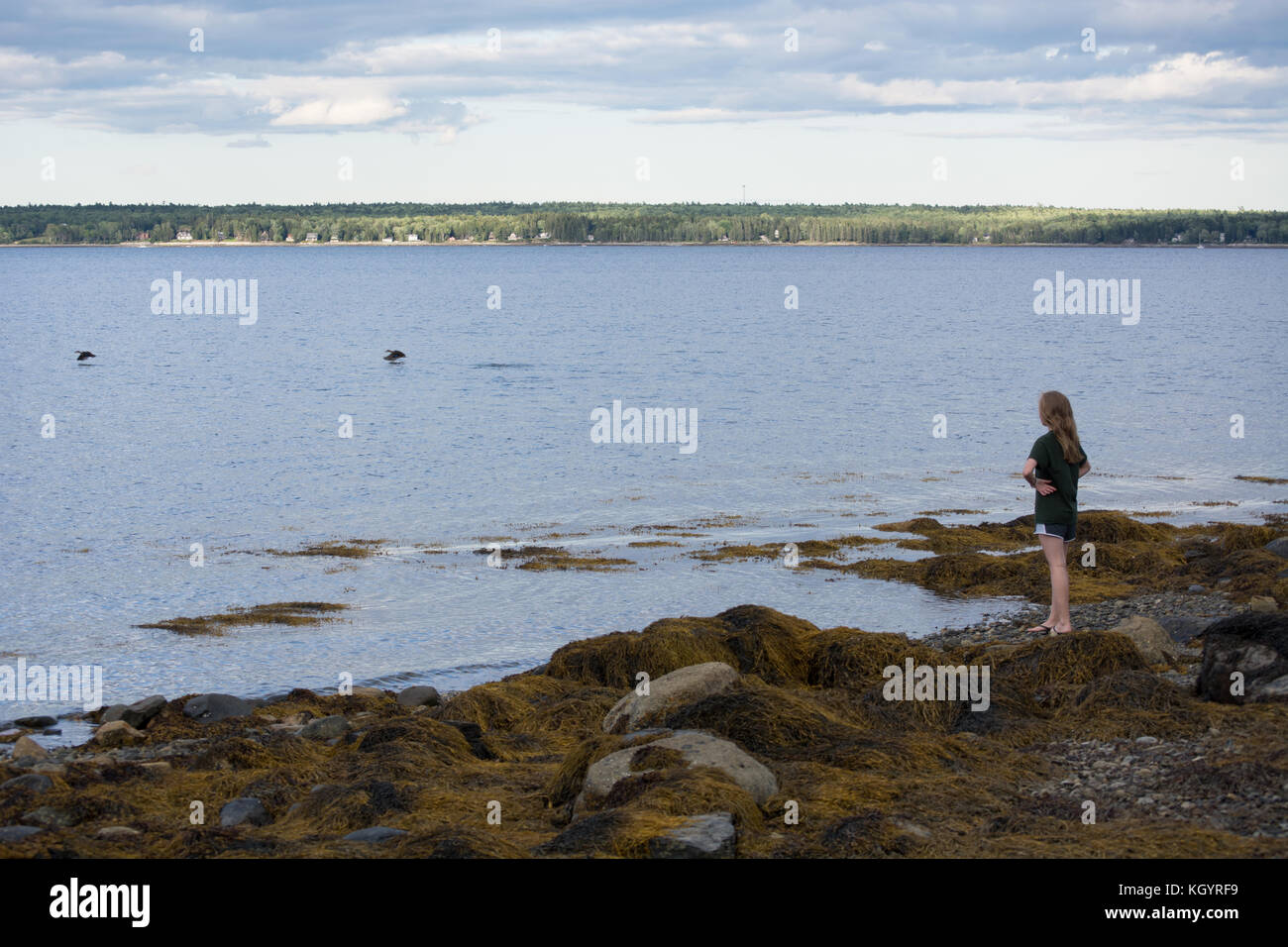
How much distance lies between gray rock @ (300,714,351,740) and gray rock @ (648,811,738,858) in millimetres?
5498

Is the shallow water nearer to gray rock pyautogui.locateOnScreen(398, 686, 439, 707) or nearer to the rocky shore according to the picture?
gray rock pyautogui.locateOnScreen(398, 686, 439, 707)

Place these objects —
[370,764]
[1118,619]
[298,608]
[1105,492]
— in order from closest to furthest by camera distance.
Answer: [370,764]
[1118,619]
[298,608]
[1105,492]

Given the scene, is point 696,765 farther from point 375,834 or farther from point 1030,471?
point 1030,471

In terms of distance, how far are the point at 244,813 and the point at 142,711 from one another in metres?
4.17

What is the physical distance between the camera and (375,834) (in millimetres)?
8484

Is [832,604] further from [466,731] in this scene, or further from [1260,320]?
[1260,320]

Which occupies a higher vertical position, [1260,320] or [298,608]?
[1260,320]

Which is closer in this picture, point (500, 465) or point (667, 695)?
point (667, 695)

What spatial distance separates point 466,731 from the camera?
11734mm

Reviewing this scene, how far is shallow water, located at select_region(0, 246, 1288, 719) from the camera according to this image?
1764 cm

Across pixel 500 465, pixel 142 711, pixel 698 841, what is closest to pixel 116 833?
pixel 698 841

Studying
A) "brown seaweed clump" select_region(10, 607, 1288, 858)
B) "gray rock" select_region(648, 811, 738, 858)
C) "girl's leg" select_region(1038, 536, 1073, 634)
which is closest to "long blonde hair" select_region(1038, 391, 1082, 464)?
"girl's leg" select_region(1038, 536, 1073, 634)
